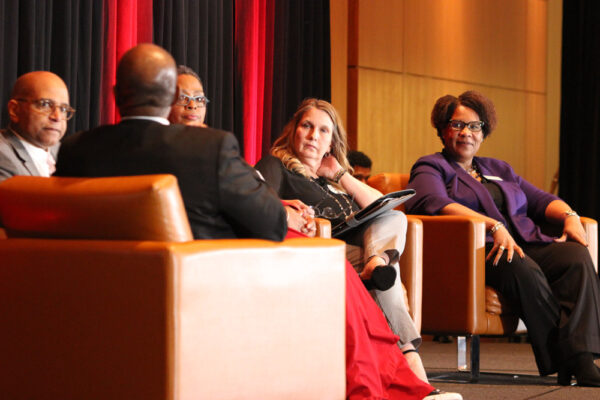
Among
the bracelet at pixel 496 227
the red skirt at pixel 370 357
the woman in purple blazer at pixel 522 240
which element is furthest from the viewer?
the bracelet at pixel 496 227

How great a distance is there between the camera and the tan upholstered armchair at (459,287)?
4.04 m

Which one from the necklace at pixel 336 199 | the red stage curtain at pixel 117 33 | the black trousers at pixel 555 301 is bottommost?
the black trousers at pixel 555 301

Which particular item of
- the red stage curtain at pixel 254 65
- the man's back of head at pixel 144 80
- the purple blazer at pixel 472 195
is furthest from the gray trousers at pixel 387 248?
the red stage curtain at pixel 254 65

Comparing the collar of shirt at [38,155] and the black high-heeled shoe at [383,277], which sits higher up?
the collar of shirt at [38,155]

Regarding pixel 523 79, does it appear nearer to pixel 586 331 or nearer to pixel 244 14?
pixel 244 14

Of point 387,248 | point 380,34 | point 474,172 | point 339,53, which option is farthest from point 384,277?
point 380,34

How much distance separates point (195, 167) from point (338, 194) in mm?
1684

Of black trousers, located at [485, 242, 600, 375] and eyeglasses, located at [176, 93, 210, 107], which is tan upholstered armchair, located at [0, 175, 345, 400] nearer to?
eyeglasses, located at [176, 93, 210, 107]

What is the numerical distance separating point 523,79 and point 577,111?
58 cm

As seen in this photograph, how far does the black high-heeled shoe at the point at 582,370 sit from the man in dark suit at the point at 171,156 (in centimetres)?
201

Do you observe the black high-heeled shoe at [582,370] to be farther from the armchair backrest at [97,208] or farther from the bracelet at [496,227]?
the armchair backrest at [97,208]

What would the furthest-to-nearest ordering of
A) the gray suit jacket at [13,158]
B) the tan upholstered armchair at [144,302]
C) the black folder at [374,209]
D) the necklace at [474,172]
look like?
1. the necklace at [474,172]
2. the black folder at [374,209]
3. the gray suit jacket at [13,158]
4. the tan upholstered armchair at [144,302]

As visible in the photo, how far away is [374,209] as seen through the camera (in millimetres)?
3402

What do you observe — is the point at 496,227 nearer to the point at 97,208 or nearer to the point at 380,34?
the point at 97,208
